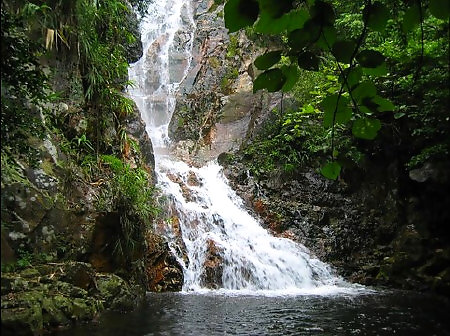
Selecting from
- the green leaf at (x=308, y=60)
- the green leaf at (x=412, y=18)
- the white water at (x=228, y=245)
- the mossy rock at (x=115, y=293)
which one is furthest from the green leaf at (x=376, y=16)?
the white water at (x=228, y=245)

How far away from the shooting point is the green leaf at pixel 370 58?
1147 mm

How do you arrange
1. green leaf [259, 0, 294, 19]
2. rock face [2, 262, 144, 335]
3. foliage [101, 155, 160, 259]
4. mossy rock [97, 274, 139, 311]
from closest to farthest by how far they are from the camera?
green leaf [259, 0, 294, 19] < rock face [2, 262, 144, 335] < mossy rock [97, 274, 139, 311] < foliage [101, 155, 160, 259]

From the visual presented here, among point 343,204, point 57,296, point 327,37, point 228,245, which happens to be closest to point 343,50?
point 327,37

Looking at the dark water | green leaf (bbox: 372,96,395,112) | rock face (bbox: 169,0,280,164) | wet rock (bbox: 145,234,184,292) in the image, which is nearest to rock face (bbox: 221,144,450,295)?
the dark water

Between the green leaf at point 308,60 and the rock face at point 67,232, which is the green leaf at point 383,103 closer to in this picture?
the green leaf at point 308,60

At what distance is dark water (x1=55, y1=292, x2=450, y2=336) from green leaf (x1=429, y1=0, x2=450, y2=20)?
12.6ft

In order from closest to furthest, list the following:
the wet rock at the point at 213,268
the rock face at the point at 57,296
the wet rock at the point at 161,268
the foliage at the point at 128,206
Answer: the rock face at the point at 57,296 → the foliage at the point at 128,206 → the wet rock at the point at 161,268 → the wet rock at the point at 213,268

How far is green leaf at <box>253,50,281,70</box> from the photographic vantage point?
1.16 metres

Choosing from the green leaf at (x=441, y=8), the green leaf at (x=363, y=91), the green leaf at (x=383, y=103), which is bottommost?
the green leaf at (x=383, y=103)

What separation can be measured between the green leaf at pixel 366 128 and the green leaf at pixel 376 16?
0.93ft

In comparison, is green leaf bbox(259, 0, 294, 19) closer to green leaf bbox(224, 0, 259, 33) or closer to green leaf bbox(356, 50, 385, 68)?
green leaf bbox(224, 0, 259, 33)

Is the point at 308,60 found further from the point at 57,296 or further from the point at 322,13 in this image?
the point at 57,296

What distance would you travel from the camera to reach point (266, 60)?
46.3 inches

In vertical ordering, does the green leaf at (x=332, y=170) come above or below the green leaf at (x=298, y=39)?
below
